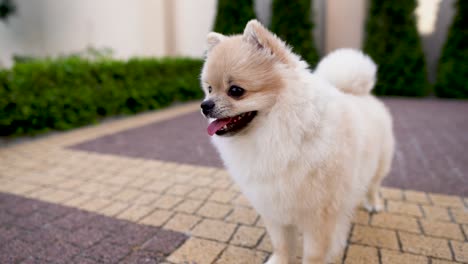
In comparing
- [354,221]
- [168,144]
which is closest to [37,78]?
[168,144]

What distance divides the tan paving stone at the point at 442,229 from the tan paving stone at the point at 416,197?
1.39 ft

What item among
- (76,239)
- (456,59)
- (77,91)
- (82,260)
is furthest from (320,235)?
(456,59)

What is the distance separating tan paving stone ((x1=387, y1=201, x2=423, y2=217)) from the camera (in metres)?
2.94

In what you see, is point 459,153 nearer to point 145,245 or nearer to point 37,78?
point 145,245

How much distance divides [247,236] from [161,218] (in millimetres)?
837

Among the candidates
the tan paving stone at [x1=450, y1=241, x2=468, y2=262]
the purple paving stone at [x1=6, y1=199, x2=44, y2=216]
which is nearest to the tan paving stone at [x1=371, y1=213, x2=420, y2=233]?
the tan paving stone at [x1=450, y1=241, x2=468, y2=262]

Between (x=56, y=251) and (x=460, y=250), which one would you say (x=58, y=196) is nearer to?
(x=56, y=251)

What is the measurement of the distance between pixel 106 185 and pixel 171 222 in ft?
4.20

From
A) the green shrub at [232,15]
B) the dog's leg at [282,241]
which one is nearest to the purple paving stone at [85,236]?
the dog's leg at [282,241]

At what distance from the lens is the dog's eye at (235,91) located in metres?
1.76

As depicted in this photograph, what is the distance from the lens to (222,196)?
11.1 feet

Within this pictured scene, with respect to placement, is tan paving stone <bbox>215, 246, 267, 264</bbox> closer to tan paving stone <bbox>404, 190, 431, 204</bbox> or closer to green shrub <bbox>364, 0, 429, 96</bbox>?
tan paving stone <bbox>404, 190, 431, 204</bbox>

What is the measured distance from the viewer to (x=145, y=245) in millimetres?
2539

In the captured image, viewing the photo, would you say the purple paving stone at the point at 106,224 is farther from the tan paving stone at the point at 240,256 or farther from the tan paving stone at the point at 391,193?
the tan paving stone at the point at 391,193
